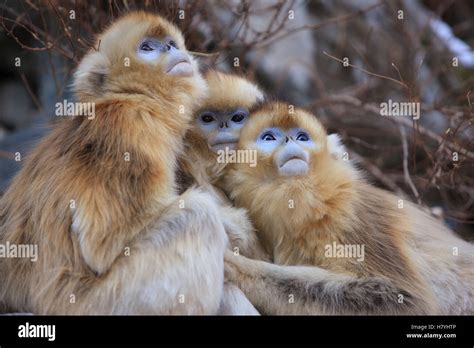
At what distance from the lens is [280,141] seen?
5246 mm

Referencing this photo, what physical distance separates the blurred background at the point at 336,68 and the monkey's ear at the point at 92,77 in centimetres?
111

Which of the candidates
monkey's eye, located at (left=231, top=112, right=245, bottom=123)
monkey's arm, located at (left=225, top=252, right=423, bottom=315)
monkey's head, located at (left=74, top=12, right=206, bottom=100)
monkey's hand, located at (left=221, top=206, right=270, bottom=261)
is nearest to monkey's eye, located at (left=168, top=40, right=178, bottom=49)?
monkey's head, located at (left=74, top=12, right=206, bottom=100)

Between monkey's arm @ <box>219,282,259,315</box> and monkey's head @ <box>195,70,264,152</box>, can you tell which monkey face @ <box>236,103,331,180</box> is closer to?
monkey's head @ <box>195,70,264,152</box>

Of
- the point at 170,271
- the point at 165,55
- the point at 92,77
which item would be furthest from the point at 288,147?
the point at 92,77

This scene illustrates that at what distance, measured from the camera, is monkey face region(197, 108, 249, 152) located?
5301mm

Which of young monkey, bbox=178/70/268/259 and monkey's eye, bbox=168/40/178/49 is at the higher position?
monkey's eye, bbox=168/40/178/49

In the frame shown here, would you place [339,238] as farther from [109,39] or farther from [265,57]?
[265,57]

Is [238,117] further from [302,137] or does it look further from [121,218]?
[121,218]

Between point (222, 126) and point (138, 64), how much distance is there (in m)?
0.74

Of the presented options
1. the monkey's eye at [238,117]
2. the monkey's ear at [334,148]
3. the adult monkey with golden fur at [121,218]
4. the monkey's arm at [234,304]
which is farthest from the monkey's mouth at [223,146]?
the monkey's arm at [234,304]

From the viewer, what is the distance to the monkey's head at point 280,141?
515 cm

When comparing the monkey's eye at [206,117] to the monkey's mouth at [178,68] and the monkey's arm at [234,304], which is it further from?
the monkey's arm at [234,304]
